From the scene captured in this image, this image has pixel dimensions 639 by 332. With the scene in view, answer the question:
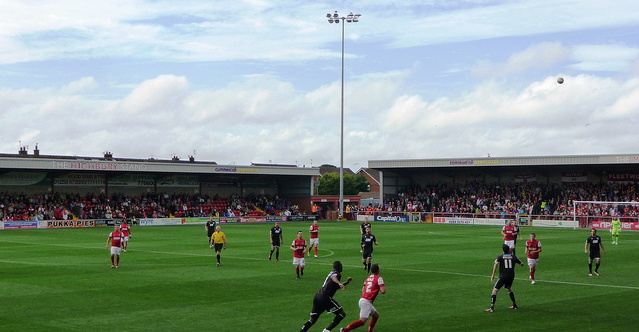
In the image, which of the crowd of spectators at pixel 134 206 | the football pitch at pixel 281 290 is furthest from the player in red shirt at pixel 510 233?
the crowd of spectators at pixel 134 206

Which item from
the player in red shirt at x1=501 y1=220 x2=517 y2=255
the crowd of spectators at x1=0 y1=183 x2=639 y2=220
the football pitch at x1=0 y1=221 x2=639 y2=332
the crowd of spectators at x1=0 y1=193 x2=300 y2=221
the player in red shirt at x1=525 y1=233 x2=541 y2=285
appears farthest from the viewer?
the crowd of spectators at x1=0 y1=183 x2=639 y2=220

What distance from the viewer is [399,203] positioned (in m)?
85.4

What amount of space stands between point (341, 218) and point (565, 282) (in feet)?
179

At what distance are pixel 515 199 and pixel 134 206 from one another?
4074 centimetres

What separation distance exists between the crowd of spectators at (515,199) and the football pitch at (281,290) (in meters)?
33.1

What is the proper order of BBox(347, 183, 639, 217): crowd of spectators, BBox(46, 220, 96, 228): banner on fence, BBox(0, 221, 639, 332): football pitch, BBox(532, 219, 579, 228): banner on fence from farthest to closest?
BBox(347, 183, 639, 217): crowd of spectators < BBox(532, 219, 579, 228): banner on fence < BBox(46, 220, 96, 228): banner on fence < BBox(0, 221, 639, 332): football pitch

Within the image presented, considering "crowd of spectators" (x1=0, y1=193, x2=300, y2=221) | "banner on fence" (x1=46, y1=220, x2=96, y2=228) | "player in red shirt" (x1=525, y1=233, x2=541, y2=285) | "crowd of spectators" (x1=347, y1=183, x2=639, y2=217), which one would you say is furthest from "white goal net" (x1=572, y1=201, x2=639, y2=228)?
"banner on fence" (x1=46, y1=220, x2=96, y2=228)

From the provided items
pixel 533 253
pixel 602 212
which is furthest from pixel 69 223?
pixel 533 253

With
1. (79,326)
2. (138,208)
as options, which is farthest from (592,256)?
(138,208)

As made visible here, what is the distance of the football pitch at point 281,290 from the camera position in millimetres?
18016

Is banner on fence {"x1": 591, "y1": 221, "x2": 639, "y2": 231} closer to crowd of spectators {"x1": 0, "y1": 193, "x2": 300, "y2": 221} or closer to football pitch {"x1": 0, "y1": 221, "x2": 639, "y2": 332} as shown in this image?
football pitch {"x1": 0, "y1": 221, "x2": 639, "y2": 332}

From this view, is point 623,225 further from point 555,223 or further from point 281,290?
point 281,290

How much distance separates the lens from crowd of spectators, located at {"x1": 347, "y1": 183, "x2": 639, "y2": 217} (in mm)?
71875

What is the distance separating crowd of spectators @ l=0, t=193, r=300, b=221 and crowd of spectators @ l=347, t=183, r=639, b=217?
11.6 metres
